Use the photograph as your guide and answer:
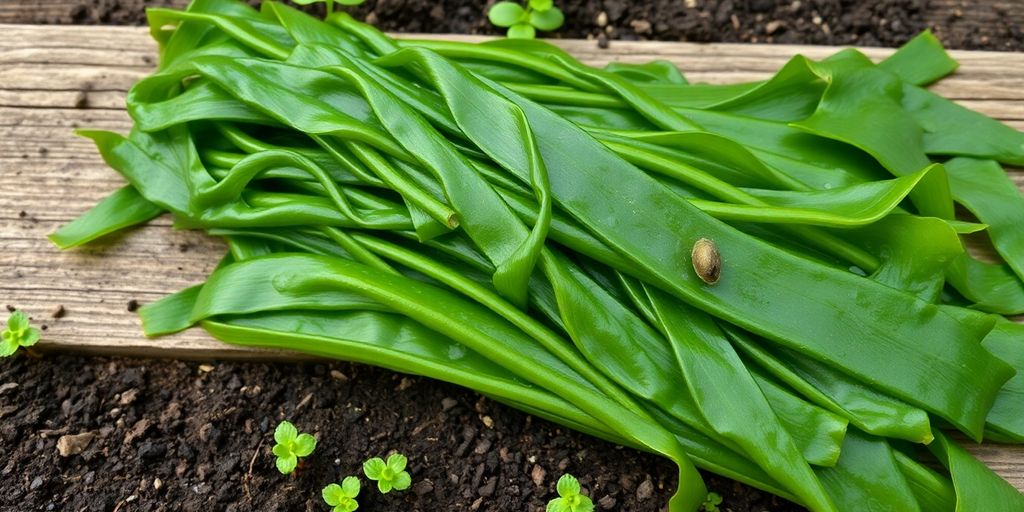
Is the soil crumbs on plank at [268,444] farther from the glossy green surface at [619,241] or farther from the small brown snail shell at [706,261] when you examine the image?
the small brown snail shell at [706,261]

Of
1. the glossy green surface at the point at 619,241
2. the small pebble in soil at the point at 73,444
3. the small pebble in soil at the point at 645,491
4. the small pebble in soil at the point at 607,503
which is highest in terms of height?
the glossy green surface at the point at 619,241

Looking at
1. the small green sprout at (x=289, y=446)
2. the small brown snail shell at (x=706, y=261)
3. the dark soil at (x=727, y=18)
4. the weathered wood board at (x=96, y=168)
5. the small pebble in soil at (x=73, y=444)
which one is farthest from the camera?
the dark soil at (x=727, y=18)

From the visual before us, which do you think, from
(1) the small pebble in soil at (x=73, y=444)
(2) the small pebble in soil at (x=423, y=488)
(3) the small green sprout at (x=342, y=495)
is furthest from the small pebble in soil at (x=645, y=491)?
(1) the small pebble in soil at (x=73, y=444)

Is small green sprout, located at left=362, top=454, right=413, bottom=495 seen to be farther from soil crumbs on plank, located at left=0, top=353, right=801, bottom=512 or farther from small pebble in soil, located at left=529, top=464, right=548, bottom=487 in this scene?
small pebble in soil, located at left=529, top=464, right=548, bottom=487

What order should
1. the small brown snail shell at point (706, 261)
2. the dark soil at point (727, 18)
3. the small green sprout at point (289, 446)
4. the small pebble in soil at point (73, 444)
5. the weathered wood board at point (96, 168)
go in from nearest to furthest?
the small brown snail shell at point (706, 261) < the small green sprout at point (289, 446) < the small pebble in soil at point (73, 444) < the weathered wood board at point (96, 168) < the dark soil at point (727, 18)

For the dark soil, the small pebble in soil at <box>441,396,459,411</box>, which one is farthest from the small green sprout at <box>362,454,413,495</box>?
the dark soil
